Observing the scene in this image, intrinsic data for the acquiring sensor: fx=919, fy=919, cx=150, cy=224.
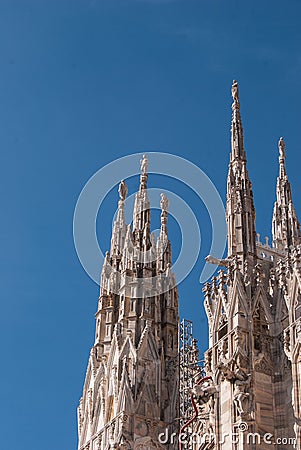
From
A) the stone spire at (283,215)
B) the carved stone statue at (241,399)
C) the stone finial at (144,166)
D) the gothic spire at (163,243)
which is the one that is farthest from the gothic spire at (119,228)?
the carved stone statue at (241,399)

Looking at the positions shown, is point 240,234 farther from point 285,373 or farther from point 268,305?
point 285,373

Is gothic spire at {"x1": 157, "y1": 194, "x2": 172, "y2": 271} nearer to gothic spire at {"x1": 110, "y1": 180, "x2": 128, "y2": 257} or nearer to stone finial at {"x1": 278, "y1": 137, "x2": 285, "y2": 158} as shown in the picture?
gothic spire at {"x1": 110, "y1": 180, "x2": 128, "y2": 257}

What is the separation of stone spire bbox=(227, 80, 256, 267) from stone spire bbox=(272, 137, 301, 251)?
535 cm

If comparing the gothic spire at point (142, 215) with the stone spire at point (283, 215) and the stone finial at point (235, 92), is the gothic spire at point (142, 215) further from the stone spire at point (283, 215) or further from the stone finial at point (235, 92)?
the stone finial at point (235, 92)

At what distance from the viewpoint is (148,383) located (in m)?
36.4

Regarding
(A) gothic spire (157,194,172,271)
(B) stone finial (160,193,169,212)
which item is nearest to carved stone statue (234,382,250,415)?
(A) gothic spire (157,194,172,271)

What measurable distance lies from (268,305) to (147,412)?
874cm

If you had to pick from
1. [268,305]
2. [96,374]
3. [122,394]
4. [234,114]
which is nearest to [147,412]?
[122,394]

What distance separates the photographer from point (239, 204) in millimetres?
31797

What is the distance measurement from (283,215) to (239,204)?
908 centimetres

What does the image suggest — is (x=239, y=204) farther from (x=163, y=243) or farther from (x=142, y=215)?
(x=142, y=215)

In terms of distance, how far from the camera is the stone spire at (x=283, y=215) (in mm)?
38578

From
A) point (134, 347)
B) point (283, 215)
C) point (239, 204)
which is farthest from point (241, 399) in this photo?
point (283, 215)

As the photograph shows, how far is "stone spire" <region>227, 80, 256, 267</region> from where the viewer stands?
3069 centimetres
